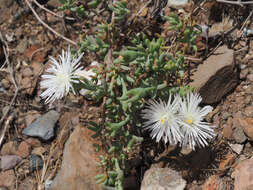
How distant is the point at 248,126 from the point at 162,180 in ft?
2.35

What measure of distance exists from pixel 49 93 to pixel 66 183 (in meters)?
0.74

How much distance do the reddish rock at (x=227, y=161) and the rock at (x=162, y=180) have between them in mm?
335

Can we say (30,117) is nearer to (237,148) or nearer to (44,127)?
(44,127)

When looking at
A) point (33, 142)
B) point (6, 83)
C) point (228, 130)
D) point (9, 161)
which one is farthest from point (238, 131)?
point (6, 83)

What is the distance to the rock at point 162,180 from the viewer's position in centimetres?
189

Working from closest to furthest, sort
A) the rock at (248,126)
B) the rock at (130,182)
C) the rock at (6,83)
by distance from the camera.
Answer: the rock at (248,126)
the rock at (130,182)
the rock at (6,83)

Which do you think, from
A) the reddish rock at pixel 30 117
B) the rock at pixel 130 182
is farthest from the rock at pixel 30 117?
the rock at pixel 130 182

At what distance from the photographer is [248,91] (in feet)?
6.98

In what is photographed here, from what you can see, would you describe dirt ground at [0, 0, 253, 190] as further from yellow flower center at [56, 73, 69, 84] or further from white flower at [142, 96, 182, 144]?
yellow flower center at [56, 73, 69, 84]

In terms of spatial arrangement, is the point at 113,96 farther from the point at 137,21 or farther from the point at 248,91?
the point at 248,91

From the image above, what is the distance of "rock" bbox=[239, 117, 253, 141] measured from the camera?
1984 millimetres

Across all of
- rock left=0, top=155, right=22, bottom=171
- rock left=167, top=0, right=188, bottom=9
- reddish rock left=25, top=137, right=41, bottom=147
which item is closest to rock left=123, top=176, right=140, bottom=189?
reddish rock left=25, top=137, right=41, bottom=147

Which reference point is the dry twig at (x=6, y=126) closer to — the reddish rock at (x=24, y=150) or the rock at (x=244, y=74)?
the reddish rock at (x=24, y=150)

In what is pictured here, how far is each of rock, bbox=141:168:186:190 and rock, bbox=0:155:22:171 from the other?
1145mm
